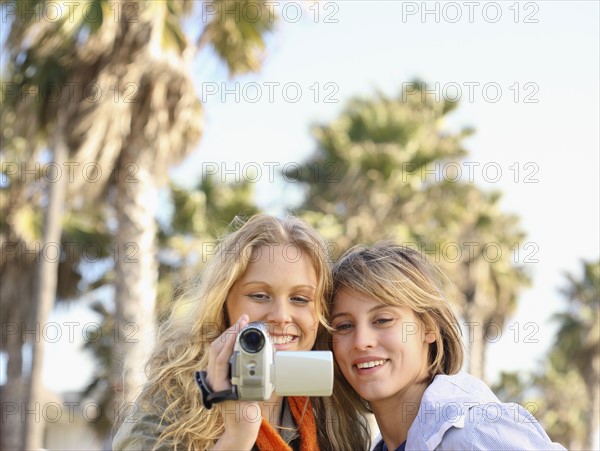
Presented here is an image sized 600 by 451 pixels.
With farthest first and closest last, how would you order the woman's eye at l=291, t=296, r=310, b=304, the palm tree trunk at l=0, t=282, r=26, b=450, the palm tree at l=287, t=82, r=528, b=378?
the palm tree trunk at l=0, t=282, r=26, b=450
the palm tree at l=287, t=82, r=528, b=378
the woman's eye at l=291, t=296, r=310, b=304

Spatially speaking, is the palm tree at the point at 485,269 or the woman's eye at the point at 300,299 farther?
the palm tree at the point at 485,269

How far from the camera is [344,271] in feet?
10.6

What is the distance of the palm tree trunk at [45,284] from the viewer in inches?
339

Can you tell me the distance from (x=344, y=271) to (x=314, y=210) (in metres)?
10.7

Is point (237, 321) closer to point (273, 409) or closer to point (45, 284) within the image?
point (273, 409)

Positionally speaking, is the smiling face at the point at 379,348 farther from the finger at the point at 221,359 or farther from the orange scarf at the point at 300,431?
the finger at the point at 221,359

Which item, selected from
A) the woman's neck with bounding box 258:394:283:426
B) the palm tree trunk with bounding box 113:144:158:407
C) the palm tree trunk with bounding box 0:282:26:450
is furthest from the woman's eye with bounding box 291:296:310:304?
the palm tree trunk with bounding box 0:282:26:450

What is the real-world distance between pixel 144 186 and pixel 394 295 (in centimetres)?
606

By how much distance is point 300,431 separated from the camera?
10.3 ft

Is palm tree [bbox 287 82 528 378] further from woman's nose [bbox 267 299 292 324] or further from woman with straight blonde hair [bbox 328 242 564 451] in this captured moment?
woman's nose [bbox 267 299 292 324]

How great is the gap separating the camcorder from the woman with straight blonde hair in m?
0.43

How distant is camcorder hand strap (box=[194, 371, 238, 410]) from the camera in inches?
93.8

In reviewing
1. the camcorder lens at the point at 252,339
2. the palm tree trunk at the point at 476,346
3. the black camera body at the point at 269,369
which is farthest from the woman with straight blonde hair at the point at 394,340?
the palm tree trunk at the point at 476,346

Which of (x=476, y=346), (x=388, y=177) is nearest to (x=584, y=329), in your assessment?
(x=476, y=346)
